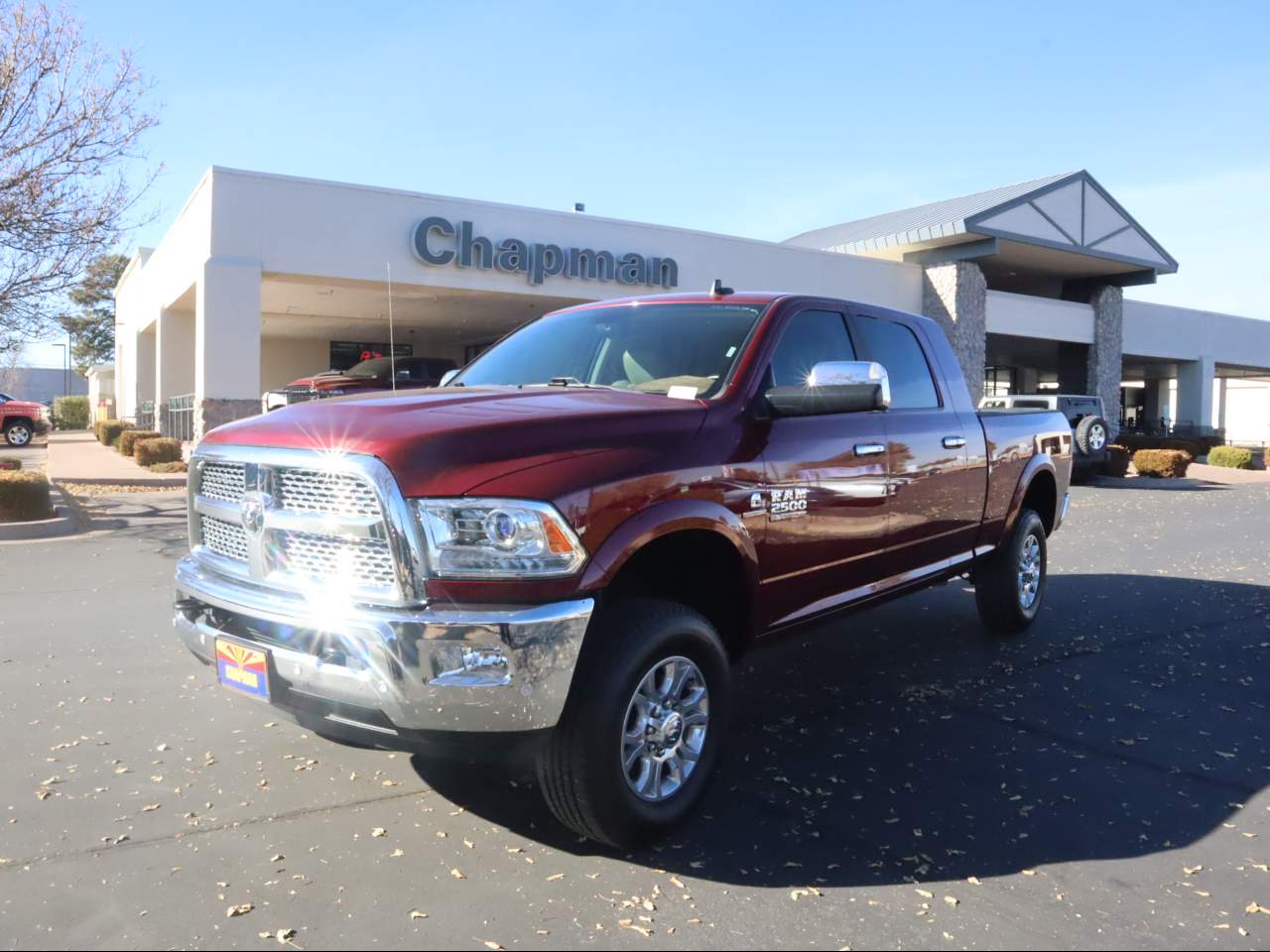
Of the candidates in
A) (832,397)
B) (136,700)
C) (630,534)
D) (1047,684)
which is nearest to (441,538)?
(630,534)

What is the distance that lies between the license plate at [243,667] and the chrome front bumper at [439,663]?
0.15m

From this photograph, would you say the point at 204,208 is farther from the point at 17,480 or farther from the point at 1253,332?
the point at 1253,332

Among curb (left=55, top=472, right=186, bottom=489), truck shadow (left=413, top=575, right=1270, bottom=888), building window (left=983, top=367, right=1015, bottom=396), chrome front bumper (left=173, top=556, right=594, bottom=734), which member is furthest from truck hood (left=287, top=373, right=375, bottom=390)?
building window (left=983, top=367, right=1015, bottom=396)

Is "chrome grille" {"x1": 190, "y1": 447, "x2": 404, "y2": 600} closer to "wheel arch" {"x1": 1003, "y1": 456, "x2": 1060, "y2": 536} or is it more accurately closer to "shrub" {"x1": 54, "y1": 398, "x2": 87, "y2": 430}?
"wheel arch" {"x1": 1003, "y1": 456, "x2": 1060, "y2": 536}

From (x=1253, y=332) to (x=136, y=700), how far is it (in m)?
49.9

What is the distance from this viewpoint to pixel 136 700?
5.04 meters

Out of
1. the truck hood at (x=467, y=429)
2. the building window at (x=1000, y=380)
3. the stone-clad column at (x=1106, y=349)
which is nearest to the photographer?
the truck hood at (x=467, y=429)

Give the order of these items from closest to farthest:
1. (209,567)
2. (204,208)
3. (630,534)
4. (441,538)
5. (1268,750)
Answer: (441,538)
(630,534)
(209,567)
(1268,750)
(204,208)

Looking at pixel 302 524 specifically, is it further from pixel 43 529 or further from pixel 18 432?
pixel 18 432

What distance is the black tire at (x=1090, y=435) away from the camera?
33.6 ft

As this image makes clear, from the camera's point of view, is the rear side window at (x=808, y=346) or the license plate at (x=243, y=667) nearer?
the license plate at (x=243, y=667)

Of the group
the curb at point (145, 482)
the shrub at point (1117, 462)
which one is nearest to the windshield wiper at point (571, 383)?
the curb at point (145, 482)

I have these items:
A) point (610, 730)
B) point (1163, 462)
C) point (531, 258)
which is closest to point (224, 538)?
point (610, 730)

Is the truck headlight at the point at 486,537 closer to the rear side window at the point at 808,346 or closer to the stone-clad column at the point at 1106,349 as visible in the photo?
the rear side window at the point at 808,346
